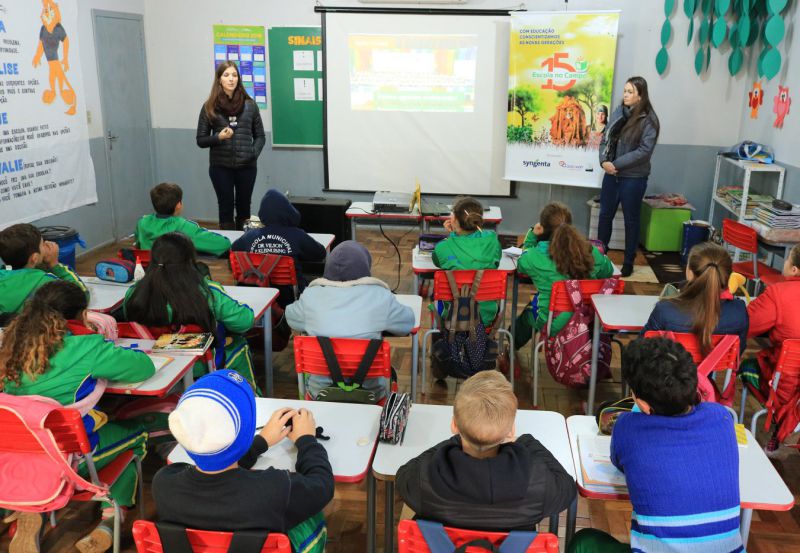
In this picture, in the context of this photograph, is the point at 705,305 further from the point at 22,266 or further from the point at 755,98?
the point at 755,98

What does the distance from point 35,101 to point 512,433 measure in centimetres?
472

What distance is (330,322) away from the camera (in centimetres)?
266

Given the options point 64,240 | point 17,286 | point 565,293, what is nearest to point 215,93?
point 64,240

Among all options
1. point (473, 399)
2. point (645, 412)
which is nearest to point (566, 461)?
point (645, 412)

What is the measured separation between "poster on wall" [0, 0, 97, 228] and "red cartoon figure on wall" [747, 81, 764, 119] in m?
5.70

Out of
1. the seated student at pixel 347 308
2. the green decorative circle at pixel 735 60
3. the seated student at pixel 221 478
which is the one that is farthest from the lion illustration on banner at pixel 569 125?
the seated student at pixel 221 478

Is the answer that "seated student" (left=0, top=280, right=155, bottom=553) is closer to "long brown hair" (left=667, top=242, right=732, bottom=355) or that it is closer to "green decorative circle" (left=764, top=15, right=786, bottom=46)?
"long brown hair" (left=667, top=242, right=732, bottom=355)

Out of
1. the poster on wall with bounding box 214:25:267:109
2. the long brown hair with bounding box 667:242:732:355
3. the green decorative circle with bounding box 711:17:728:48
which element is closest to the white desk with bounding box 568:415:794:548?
the long brown hair with bounding box 667:242:732:355

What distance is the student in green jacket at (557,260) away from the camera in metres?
3.46

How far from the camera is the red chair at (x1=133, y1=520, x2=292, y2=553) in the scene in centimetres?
152

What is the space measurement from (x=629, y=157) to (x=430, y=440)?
420cm

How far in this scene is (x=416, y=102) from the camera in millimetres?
6957

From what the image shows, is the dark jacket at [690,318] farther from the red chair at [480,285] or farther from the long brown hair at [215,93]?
the long brown hair at [215,93]

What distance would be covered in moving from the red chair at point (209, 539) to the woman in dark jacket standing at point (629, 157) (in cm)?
482
